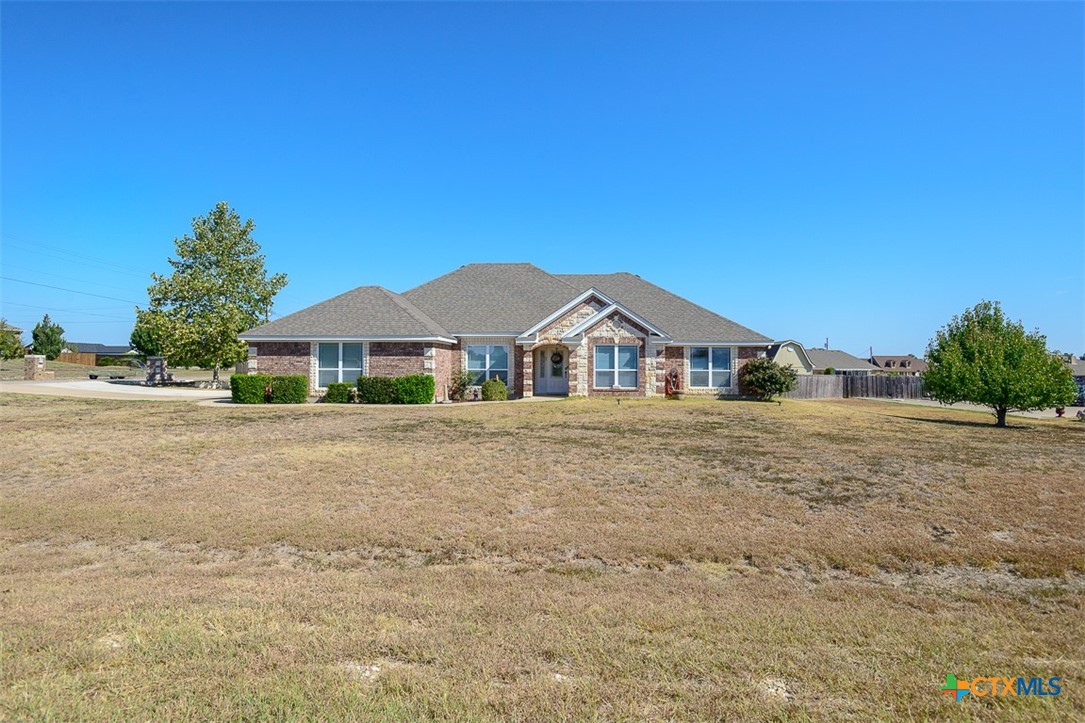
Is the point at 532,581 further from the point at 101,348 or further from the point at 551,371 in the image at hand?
the point at 101,348

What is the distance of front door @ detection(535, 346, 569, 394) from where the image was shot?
29.7 metres

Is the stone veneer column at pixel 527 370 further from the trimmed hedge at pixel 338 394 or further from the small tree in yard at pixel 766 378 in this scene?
the small tree in yard at pixel 766 378

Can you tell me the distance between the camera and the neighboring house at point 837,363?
256 ft

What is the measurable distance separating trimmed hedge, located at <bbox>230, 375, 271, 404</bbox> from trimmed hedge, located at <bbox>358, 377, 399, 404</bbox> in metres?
3.94

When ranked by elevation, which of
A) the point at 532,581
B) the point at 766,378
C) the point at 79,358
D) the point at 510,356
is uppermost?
the point at 79,358

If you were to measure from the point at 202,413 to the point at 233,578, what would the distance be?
16.6 metres

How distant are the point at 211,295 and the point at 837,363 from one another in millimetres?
74340

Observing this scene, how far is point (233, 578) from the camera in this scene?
5.91 metres

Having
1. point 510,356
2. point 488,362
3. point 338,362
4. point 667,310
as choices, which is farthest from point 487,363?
point 667,310

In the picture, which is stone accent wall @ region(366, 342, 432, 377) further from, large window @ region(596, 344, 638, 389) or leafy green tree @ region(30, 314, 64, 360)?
leafy green tree @ region(30, 314, 64, 360)

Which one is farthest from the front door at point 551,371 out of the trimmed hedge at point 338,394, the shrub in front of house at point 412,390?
the trimmed hedge at point 338,394

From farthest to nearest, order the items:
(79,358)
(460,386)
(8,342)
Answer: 1. (79,358)
2. (8,342)
3. (460,386)

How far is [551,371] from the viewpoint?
97.8ft

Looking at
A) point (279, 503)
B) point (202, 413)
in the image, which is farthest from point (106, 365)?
point (279, 503)
